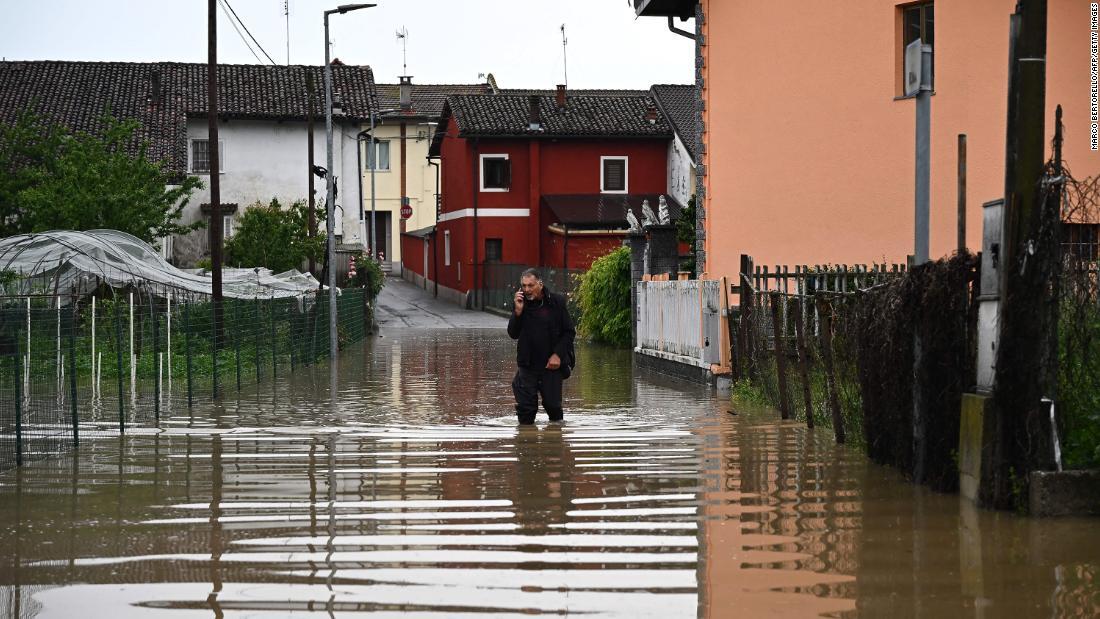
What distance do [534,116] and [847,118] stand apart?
3861 centimetres

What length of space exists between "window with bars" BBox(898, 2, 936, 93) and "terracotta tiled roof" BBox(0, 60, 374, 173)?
35.7 m

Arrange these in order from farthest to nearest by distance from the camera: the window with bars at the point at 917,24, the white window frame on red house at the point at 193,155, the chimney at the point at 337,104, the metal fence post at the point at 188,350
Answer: the white window frame on red house at the point at 193,155 < the chimney at the point at 337,104 < the window with bars at the point at 917,24 < the metal fence post at the point at 188,350

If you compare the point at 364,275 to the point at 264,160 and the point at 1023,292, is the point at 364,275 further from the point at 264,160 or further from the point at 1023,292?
the point at 1023,292

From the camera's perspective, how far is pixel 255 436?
1427cm

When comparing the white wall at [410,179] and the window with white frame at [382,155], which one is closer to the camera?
the window with white frame at [382,155]

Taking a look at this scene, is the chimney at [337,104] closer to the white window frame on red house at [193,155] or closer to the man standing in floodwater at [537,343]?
the white window frame on red house at [193,155]

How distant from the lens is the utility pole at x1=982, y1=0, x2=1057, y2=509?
29.1 ft

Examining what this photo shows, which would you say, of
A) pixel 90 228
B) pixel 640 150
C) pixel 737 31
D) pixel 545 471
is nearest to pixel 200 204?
pixel 640 150

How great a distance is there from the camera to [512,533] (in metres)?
8.47

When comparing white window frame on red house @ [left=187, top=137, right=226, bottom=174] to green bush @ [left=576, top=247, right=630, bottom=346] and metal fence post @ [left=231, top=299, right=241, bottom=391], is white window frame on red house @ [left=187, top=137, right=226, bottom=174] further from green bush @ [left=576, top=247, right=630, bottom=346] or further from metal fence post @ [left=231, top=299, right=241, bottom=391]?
metal fence post @ [left=231, top=299, right=241, bottom=391]

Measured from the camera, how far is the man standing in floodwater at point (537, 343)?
15219mm

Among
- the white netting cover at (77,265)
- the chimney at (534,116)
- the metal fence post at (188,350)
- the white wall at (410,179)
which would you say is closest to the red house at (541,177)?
the chimney at (534,116)

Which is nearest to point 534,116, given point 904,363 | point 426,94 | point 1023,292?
point 426,94

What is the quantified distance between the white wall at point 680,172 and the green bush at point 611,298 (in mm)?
22402
